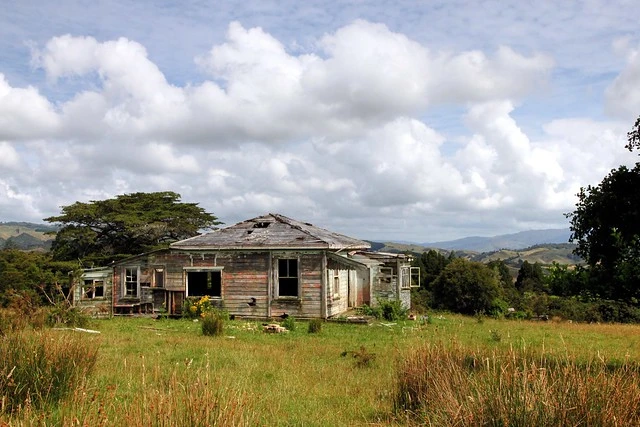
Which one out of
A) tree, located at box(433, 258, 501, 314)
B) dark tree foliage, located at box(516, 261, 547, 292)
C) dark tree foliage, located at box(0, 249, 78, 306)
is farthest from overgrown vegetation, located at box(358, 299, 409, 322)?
dark tree foliage, located at box(516, 261, 547, 292)

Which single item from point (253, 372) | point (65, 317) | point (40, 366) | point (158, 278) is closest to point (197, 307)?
point (158, 278)

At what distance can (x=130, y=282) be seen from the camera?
26609 millimetres

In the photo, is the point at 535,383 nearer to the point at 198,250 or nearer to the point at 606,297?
the point at 606,297

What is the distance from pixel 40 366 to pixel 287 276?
17.7 m

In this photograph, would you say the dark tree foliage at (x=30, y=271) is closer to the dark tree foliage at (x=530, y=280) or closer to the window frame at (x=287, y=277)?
the window frame at (x=287, y=277)

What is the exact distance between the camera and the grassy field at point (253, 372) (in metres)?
4.59

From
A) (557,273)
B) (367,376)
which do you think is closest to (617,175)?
(557,273)

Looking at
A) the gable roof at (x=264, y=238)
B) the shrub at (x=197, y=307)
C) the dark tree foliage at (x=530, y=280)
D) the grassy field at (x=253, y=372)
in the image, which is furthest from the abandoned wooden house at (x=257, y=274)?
the dark tree foliage at (x=530, y=280)

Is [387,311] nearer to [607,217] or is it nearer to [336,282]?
[336,282]

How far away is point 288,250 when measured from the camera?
24250 millimetres

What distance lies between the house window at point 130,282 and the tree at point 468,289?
945 inches

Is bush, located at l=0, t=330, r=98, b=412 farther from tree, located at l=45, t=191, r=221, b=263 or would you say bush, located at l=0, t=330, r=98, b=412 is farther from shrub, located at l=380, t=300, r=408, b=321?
tree, located at l=45, t=191, r=221, b=263

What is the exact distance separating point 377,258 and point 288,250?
20.4ft

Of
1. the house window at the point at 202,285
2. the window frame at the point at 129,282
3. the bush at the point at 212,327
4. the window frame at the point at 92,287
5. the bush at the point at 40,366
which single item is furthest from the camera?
the house window at the point at 202,285
